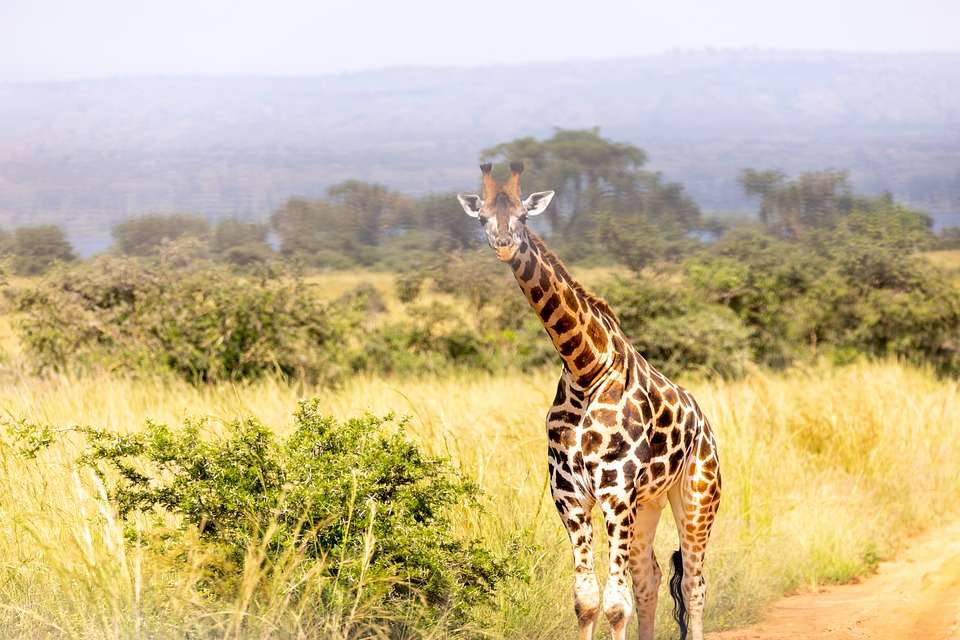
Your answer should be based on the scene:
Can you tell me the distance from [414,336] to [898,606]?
40.3 ft

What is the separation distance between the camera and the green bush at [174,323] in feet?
48.6

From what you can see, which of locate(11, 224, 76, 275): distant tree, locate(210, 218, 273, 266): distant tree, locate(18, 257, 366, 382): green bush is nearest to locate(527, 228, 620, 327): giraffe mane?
locate(18, 257, 366, 382): green bush

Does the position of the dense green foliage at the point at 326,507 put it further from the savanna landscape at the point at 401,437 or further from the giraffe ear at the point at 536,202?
the giraffe ear at the point at 536,202

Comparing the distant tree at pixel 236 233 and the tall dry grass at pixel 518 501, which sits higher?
the tall dry grass at pixel 518 501

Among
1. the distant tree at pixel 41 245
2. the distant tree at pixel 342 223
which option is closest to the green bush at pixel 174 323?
the distant tree at pixel 41 245

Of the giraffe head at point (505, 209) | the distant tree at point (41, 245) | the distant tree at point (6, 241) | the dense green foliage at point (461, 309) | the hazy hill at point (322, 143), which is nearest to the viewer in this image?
the giraffe head at point (505, 209)

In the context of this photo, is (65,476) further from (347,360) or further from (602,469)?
(347,360)

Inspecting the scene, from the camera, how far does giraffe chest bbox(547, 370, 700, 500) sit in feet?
17.8

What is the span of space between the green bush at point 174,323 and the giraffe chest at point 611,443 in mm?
9289

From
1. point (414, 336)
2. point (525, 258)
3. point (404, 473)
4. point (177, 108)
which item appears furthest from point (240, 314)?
point (177, 108)

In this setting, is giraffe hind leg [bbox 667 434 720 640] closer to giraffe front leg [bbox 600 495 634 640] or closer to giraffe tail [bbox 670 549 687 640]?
giraffe tail [bbox 670 549 687 640]

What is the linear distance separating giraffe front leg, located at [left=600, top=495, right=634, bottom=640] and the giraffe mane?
2.82ft

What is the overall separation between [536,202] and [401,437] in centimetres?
153

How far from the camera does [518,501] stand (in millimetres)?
7461
